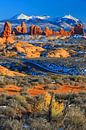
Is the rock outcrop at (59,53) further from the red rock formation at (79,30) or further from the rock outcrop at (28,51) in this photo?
the red rock formation at (79,30)

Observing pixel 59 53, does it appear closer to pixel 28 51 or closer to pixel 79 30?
pixel 28 51

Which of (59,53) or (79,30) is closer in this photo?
(59,53)

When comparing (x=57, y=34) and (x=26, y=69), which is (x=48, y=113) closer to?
(x=26, y=69)

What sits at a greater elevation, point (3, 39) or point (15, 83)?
point (3, 39)

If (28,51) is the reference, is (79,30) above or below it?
above

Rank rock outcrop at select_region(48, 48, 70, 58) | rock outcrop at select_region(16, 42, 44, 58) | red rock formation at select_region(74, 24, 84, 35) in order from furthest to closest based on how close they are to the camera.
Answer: red rock formation at select_region(74, 24, 84, 35)
rock outcrop at select_region(16, 42, 44, 58)
rock outcrop at select_region(48, 48, 70, 58)

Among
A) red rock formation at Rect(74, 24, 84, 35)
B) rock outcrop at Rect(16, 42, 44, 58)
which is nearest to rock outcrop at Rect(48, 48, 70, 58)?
rock outcrop at Rect(16, 42, 44, 58)

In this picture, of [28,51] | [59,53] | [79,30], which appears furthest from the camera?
[79,30]

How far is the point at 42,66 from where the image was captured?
54469mm

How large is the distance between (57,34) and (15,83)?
373ft

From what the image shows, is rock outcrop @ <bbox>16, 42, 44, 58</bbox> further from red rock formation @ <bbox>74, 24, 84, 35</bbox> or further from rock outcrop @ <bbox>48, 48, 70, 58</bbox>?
red rock formation @ <bbox>74, 24, 84, 35</bbox>

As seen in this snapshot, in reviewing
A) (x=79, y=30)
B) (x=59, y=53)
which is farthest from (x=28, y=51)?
(x=79, y=30)

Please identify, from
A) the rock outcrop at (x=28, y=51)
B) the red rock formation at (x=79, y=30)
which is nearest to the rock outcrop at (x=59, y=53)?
the rock outcrop at (x=28, y=51)

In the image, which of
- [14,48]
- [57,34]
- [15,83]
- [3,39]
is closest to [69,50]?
[14,48]
